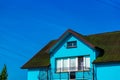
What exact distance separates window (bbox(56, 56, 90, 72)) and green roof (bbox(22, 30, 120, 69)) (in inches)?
54.7

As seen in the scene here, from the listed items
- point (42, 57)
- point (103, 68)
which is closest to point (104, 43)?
point (103, 68)

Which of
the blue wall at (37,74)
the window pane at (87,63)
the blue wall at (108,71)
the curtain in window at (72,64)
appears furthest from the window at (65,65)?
the blue wall at (108,71)

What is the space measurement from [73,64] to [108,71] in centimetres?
466

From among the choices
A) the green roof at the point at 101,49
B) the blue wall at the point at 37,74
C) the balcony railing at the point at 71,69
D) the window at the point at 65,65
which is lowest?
the blue wall at the point at 37,74

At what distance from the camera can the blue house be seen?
3844 cm

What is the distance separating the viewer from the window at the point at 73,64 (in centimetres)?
4025

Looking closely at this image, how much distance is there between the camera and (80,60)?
4075cm

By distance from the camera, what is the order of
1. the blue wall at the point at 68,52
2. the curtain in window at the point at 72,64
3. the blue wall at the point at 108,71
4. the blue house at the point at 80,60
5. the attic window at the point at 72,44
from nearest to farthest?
the blue wall at the point at 108,71 < the blue house at the point at 80,60 < the blue wall at the point at 68,52 < the curtain in window at the point at 72,64 < the attic window at the point at 72,44

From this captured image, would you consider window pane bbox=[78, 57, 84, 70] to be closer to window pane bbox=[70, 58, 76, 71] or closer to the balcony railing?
the balcony railing

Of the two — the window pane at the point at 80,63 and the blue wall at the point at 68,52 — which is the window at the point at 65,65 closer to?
the blue wall at the point at 68,52

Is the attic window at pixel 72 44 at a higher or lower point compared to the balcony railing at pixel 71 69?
higher

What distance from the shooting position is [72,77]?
134 ft

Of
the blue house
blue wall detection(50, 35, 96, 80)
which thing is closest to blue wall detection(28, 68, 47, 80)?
the blue house

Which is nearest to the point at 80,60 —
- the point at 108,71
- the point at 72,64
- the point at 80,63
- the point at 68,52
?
the point at 80,63
